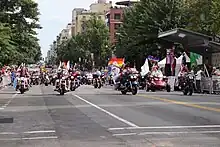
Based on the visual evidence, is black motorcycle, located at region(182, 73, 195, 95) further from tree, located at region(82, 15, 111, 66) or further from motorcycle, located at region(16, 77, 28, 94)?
tree, located at region(82, 15, 111, 66)

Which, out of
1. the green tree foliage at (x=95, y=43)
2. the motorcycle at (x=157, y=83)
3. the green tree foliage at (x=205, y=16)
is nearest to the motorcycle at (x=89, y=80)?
the green tree foliage at (x=205, y=16)

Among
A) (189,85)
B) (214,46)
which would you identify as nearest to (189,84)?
(189,85)

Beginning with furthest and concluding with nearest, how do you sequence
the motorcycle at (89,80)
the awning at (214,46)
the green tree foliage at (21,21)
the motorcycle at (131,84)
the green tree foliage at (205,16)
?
the green tree foliage at (21,21), the motorcycle at (89,80), the green tree foliage at (205,16), the awning at (214,46), the motorcycle at (131,84)

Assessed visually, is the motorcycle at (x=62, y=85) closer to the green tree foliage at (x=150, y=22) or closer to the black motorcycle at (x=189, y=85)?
the black motorcycle at (x=189, y=85)

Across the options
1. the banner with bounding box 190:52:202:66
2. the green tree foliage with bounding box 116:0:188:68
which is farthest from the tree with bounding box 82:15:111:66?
the banner with bounding box 190:52:202:66

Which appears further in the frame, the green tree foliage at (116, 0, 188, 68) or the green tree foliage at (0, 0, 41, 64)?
the green tree foliage at (0, 0, 41, 64)

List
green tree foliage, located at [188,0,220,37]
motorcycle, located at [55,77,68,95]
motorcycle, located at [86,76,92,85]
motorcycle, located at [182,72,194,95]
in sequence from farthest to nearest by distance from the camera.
→ motorcycle, located at [86,76,92,85]
green tree foliage, located at [188,0,220,37]
motorcycle, located at [55,77,68,95]
motorcycle, located at [182,72,194,95]

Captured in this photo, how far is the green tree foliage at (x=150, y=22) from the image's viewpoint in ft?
182

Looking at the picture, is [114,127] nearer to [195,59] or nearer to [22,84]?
[22,84]

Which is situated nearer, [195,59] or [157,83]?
[157,83]

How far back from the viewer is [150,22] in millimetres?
56750

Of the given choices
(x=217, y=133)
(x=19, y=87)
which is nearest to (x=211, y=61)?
(x=19, y=87)

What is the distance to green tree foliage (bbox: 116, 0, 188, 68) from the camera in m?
55.6

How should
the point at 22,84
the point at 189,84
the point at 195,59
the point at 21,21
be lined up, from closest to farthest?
the point at 189,84, the point at 22,84, the point at 195,59, the point at 21,21
